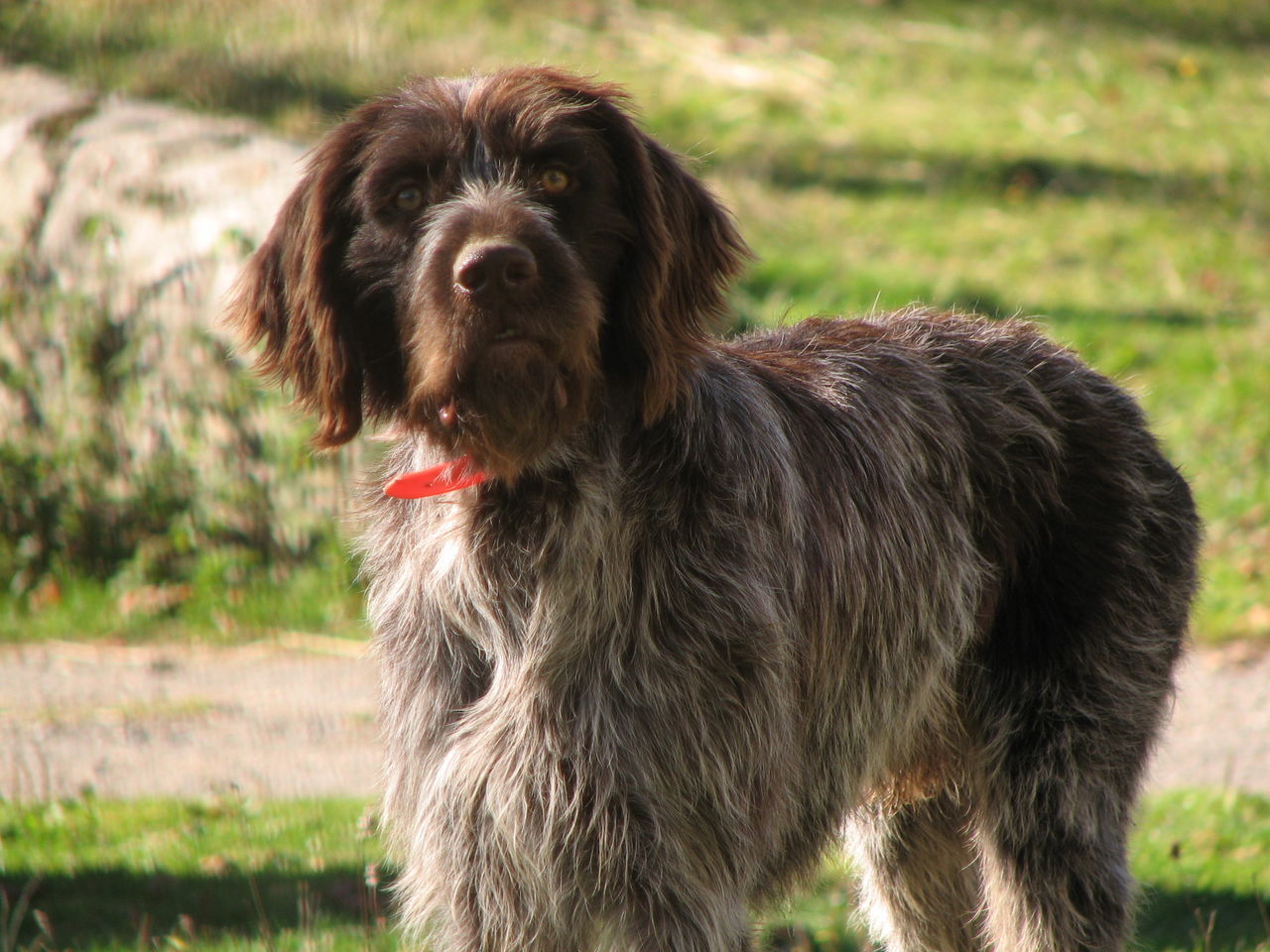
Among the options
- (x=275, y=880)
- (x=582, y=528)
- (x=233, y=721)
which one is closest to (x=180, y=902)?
(x=275, y=880)

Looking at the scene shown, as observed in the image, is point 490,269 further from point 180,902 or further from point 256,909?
point 180,902

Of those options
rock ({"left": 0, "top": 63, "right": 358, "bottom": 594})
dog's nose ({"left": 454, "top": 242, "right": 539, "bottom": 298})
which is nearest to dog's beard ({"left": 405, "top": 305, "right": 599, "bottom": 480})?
dog's nose ({"left": 454, "top": 242, "right": 539, "bottom": 298})

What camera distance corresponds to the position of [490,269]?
281 cm

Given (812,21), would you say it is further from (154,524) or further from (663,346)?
(663,346)

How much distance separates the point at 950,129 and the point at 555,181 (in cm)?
1098

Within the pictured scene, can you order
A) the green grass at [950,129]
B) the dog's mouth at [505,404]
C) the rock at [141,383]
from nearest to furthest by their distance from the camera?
the dog's mouth at [505,404]
the rock at [141,383]
the green grass at [950,129]

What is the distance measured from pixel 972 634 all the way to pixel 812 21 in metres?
12.9

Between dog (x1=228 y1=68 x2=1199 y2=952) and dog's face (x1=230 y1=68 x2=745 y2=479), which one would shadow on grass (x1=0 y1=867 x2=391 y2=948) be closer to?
dog (x1=228 y1=68 x2=1199 y2=952)

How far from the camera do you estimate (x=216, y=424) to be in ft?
27.2

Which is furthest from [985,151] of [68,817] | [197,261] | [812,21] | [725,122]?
[68,817]

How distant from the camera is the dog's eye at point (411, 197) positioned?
3041 millimetres

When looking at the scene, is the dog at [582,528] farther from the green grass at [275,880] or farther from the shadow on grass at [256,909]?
the shadow on grass at [256,909]

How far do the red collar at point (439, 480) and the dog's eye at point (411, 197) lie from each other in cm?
52

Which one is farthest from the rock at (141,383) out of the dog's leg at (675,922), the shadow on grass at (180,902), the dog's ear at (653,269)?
the dog's leg at (675,922)
